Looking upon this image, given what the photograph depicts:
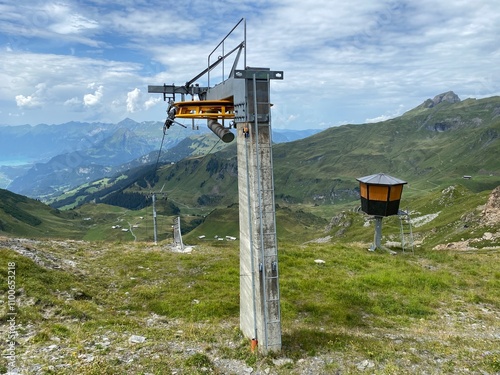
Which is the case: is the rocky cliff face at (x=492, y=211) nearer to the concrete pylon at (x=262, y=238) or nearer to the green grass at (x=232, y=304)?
the green grass at (x=232, y=304)

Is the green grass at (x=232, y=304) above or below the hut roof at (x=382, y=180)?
below

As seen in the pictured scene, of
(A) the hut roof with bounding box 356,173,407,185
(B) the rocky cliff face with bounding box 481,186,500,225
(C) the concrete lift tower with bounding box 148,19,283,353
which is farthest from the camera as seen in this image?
(B) the rocky cliff face with bounding box 481,186,500,225

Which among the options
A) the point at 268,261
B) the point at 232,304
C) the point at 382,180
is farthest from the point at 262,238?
the point at 382,180

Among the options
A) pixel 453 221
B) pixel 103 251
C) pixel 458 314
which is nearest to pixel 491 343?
pixel 458 314

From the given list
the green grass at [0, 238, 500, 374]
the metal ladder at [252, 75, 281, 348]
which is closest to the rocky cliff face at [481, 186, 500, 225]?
the green grass at [0, 238, 500, 374]

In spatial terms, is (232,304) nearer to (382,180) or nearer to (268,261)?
(268,261)

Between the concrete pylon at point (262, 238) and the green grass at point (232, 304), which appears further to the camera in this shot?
the green grass at point (232, 304)

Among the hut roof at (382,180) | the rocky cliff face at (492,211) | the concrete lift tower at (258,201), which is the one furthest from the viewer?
the rocky cliff face at (492,211)

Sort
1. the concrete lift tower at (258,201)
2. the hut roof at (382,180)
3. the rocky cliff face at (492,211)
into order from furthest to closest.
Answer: the rocky cliff face at (492,211) → the hut roof at (382,180) → the concrete lift tower at (258,201)

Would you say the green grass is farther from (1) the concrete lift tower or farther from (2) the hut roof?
(2) the hut roof

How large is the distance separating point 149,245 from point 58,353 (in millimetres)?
25008

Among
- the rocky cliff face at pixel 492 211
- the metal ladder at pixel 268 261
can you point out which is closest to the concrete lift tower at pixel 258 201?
the metal ladder at pixel 268 261

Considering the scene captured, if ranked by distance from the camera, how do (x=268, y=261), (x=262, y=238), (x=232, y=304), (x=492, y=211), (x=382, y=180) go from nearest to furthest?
(x=262, y=238) < (x=268, y=261) < (x=232, y=304) < (x=382, y=180) < (x=492, y=211)

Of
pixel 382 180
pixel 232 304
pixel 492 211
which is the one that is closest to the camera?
pixel 232 304
